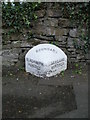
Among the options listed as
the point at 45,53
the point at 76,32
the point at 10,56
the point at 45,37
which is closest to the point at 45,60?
the point at 45,53

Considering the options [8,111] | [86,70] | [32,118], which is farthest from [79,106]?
[86,70]

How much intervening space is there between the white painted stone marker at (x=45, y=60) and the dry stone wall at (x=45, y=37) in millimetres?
420

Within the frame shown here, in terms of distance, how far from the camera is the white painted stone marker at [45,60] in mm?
5984

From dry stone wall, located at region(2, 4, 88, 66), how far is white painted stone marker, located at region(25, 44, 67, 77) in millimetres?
420

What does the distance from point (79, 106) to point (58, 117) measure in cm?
47

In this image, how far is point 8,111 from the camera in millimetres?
4840

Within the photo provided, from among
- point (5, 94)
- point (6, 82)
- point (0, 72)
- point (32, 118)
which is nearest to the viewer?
point (32, 118)

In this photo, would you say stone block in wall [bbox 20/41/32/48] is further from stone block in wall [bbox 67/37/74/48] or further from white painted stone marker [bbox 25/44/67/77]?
stone block in wall [bbox 67/37/74/48]

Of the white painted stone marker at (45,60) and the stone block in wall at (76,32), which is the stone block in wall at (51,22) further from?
the white painted stone marker at (45,60)

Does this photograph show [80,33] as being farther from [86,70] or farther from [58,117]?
[58,117]

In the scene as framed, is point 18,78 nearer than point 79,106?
No

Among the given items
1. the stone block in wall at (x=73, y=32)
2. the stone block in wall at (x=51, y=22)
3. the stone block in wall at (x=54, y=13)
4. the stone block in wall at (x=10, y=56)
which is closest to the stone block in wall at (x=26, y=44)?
the stone block in wall at (x=10, y=56)

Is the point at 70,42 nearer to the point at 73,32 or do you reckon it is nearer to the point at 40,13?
the point at 73,32

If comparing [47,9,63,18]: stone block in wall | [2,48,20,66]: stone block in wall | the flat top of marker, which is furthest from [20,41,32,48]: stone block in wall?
[47,9,63,18]: stone block in wall
